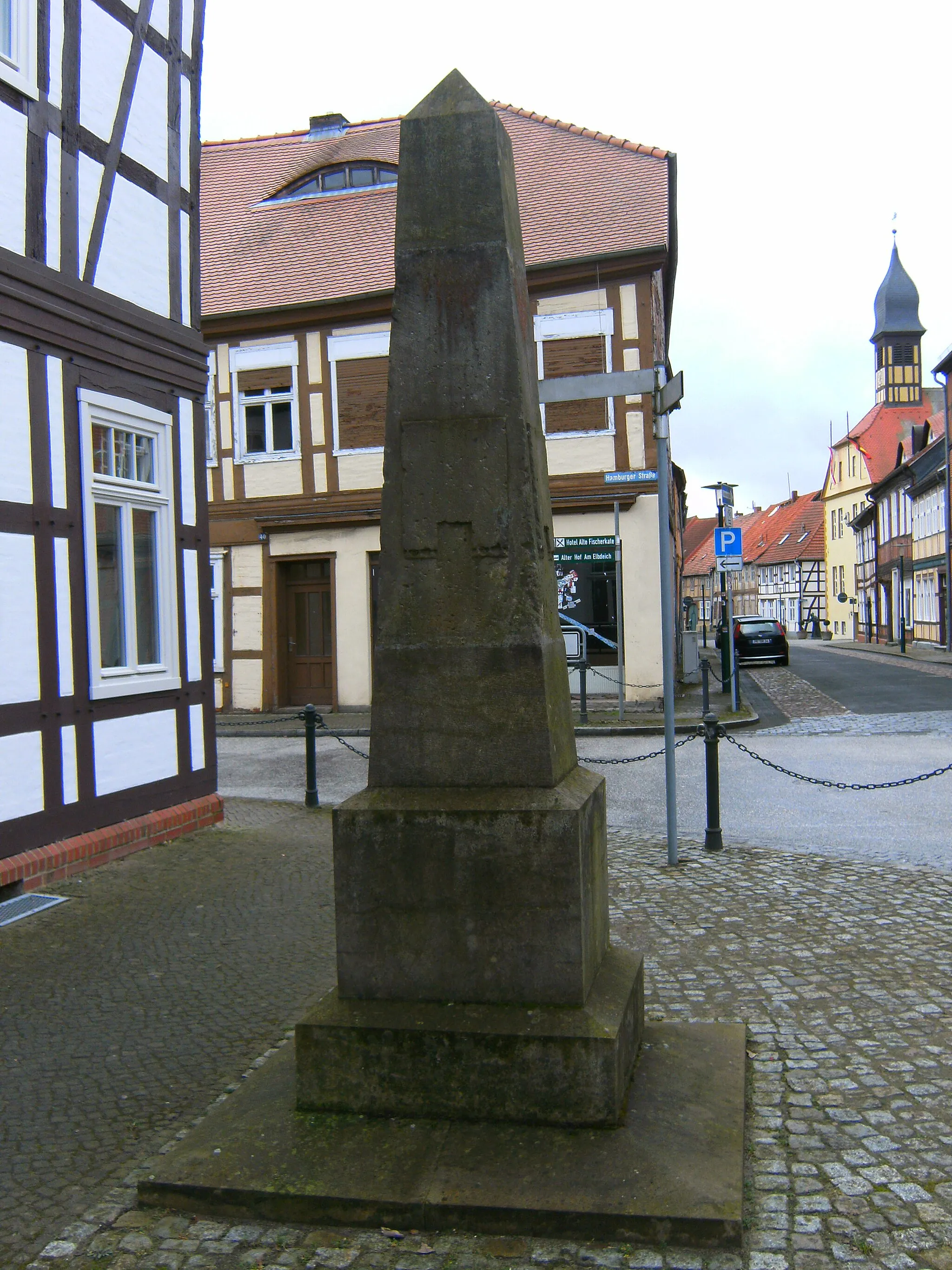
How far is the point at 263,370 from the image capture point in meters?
20.0

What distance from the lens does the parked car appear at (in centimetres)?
3219

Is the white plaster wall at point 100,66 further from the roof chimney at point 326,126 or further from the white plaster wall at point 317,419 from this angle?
the roof chimney at point 326,126

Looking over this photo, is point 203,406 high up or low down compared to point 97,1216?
up

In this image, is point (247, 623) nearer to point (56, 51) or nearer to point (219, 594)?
point (219, 594)

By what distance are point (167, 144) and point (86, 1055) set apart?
723cm

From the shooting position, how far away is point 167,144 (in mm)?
8922

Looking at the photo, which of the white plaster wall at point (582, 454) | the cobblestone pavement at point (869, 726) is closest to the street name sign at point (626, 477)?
the white plaster wall at point (582, 454)

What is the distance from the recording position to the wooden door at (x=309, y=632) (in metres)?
20.0

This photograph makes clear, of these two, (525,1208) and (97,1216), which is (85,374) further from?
(525,1208)

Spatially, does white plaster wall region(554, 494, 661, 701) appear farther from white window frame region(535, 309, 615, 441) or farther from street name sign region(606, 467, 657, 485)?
street name sign region(606, 467, 657, 485)

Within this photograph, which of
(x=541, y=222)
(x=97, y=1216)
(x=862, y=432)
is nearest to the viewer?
(x=97, y=1216)

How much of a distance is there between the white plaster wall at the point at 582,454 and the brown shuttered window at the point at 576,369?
152mm

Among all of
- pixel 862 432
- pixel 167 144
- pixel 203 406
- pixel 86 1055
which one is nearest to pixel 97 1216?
pixel 86 1055

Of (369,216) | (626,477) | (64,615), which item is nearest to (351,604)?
(626,477)
